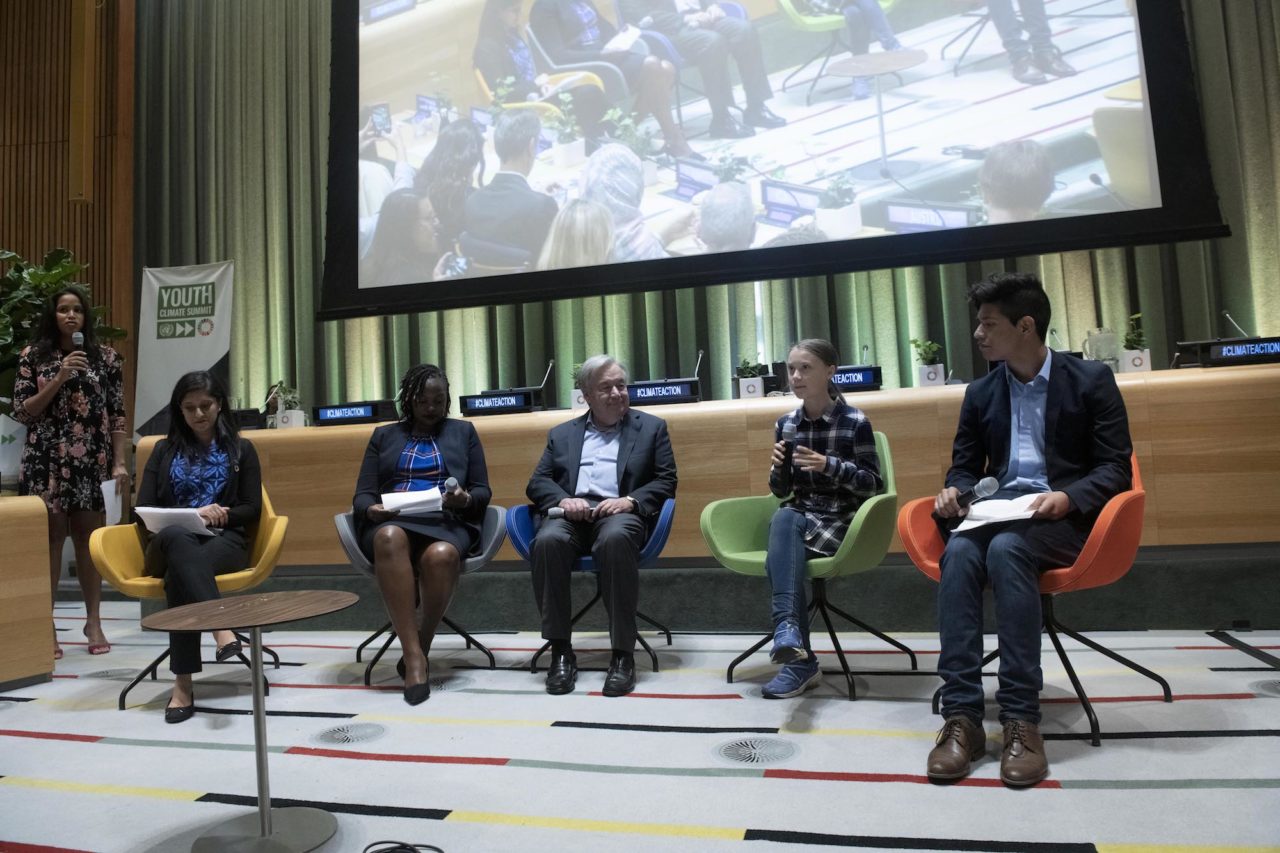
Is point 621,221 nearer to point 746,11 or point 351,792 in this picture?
point 746,11

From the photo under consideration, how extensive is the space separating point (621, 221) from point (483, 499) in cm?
203

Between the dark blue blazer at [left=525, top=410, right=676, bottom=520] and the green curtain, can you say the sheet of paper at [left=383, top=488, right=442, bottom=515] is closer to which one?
the dark blue blazer at [left=525, top=410, right=676, bottom=520]

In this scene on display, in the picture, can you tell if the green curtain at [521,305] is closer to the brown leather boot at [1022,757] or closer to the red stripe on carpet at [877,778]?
the brown leather boot at [1022,757]

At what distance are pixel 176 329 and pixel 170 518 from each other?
3865 mm

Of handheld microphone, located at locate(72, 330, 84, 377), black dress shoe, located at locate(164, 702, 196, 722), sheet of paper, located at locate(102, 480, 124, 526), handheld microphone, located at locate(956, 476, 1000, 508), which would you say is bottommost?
black dress shoe, located at locate(164, 702, 196, 722)

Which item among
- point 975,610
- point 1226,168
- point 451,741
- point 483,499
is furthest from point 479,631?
point 1226,168

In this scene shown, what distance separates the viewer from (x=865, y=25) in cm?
436

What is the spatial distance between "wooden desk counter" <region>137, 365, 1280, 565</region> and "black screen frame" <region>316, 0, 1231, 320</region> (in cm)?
86

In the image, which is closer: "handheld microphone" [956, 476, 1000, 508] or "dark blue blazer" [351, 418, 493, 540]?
"handheld microphone" [956, 476, 1000, 508]

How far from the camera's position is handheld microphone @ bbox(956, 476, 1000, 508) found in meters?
2.29

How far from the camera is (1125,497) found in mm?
2186

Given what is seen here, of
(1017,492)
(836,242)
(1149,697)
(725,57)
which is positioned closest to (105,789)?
(1017,492)

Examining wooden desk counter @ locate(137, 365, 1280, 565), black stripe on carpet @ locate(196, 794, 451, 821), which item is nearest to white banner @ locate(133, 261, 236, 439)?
wooden desk counter @ locate(137, 365, 1280, 565)

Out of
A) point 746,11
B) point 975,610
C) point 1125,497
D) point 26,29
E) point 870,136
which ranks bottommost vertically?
point 975,610
